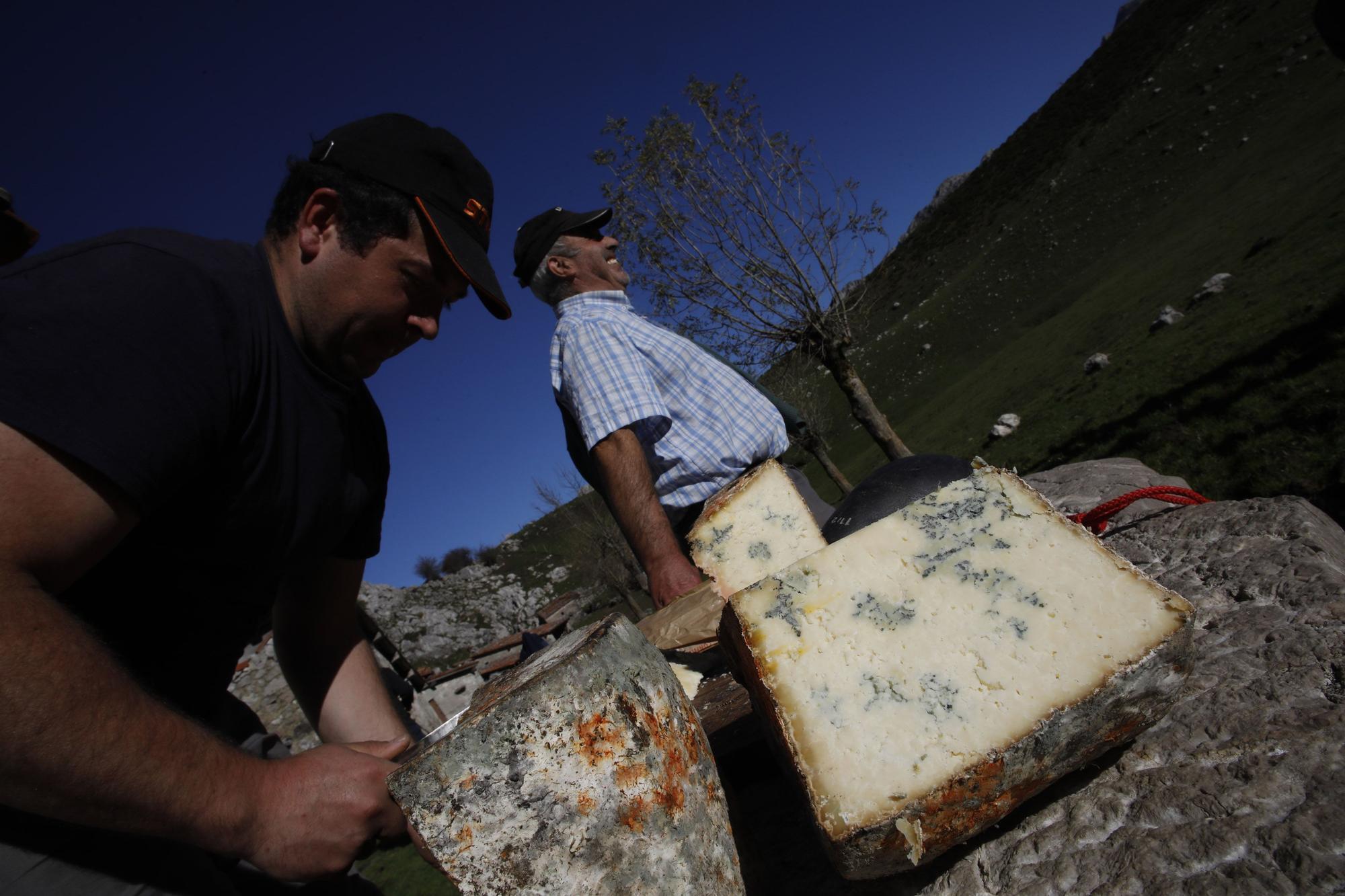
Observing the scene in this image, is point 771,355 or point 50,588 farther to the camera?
point 771,355

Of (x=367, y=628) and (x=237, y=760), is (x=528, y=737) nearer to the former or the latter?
(x=237, y=760)

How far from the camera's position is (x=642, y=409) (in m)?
2.80

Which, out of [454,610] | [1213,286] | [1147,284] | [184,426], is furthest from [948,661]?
[454,610]

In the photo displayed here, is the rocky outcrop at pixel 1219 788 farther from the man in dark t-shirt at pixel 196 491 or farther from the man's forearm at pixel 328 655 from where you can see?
the man's forearm at pixel 328 655

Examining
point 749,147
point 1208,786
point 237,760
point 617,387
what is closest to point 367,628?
point 749,147

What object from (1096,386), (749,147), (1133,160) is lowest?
(1096,386)

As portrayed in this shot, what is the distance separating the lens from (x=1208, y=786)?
101 centimetres

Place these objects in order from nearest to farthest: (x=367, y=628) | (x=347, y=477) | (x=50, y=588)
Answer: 1. (x=50, y=588)
2. (x=347, y=477)
3. (x=367, y=628)

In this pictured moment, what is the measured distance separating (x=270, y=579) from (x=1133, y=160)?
44.9 metres

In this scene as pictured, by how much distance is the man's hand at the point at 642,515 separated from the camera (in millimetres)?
2562

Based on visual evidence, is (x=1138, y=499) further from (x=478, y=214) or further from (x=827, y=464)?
(x=827, y=464)

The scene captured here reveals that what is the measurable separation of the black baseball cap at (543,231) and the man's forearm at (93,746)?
2.94 metres

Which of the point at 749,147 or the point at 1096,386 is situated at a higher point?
the point at 749,147

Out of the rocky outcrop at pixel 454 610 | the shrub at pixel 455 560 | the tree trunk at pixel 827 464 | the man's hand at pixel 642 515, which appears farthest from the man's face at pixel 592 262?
the shrub at pixel 455 560
